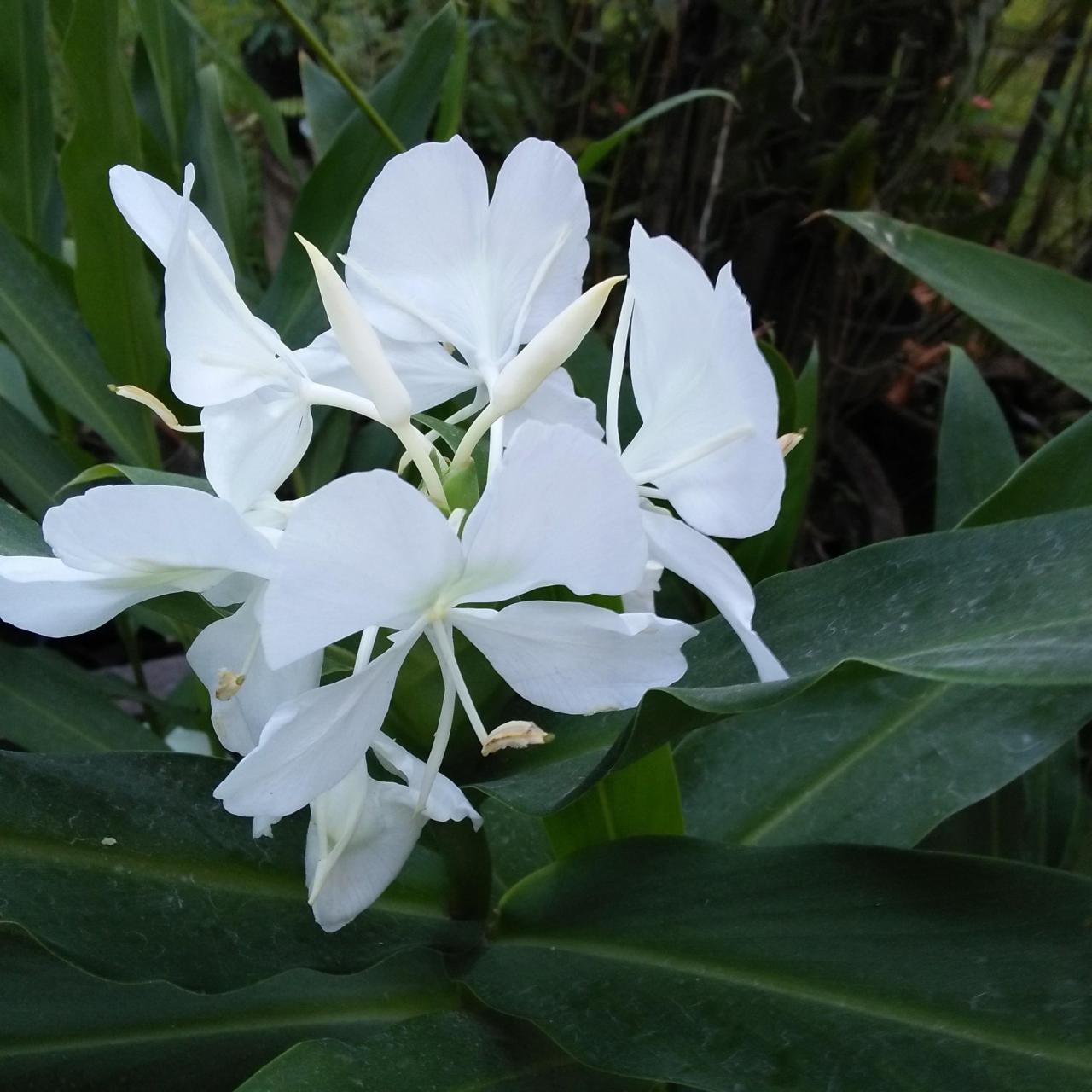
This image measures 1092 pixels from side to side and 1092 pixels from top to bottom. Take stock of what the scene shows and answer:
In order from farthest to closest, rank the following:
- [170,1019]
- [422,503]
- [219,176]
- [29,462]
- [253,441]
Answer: [219,176] → [29,462] → [170,1019] → [253,441] → [422,503]

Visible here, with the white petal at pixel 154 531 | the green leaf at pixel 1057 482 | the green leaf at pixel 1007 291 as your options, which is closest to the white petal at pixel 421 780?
the white petal at pixel 154 531

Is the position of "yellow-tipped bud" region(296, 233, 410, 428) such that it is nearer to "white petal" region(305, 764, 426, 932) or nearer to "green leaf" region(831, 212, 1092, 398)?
"white petal" region(305, 764, 426, 932)

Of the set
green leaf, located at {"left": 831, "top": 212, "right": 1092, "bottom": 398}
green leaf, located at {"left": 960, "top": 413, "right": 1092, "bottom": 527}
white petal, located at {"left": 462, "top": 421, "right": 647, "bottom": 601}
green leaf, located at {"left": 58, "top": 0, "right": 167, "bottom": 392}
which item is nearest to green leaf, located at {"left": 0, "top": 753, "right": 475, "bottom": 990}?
white petal, located at {"left": 462, "top": 421, "right": 647, "bottom": 601}

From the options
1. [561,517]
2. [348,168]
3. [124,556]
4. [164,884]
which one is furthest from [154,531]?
[348,168]

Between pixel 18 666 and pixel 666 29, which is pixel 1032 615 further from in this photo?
pixel 666 29

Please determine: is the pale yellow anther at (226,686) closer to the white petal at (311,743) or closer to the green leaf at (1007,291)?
the white petal at (311,743)

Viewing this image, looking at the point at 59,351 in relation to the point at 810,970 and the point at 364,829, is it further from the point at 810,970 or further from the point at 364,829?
the point at 810,970
